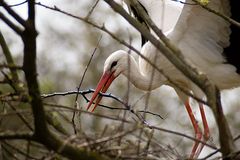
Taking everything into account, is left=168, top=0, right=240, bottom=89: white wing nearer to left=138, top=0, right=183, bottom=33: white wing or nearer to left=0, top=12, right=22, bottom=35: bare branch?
left=138, top=0, right=183, bottom=33: white wing

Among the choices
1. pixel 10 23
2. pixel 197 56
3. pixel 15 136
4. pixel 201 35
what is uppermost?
pixel 201 35

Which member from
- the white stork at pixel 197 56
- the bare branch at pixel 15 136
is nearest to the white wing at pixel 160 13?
the white stork at pixel 197 56

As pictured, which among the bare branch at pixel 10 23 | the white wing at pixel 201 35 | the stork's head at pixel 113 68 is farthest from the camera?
the stork's head at pixel 113 68

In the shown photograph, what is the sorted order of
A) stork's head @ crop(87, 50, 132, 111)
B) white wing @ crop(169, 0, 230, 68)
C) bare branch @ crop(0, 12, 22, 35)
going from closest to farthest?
1. bare branch @ crop(0, 12, 22, 35)
2. white wing @ crop(169, 0, 230, 68)
3. stork's head @ crop(87, 50, 132, 111)

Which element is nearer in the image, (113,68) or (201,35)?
(201,35)

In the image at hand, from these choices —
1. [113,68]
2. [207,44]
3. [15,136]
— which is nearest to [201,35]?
[207,44]

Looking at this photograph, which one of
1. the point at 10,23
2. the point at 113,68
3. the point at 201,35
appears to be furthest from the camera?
the point at 113,68

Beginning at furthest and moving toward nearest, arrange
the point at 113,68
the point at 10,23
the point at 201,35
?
the point at 113,68
the point at 201,35
the point at 10,23

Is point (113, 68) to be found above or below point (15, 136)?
above

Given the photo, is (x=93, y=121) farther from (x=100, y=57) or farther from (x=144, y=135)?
(x=144, y=135)

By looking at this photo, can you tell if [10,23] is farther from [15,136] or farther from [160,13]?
[160,13]

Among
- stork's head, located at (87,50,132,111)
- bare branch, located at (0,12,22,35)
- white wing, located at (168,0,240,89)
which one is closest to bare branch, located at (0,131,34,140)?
bare branch, located at (0,12,22,35)

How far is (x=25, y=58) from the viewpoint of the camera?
399 centimetres

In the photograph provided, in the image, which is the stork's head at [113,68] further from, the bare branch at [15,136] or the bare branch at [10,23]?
the bare branch at [10,23]
